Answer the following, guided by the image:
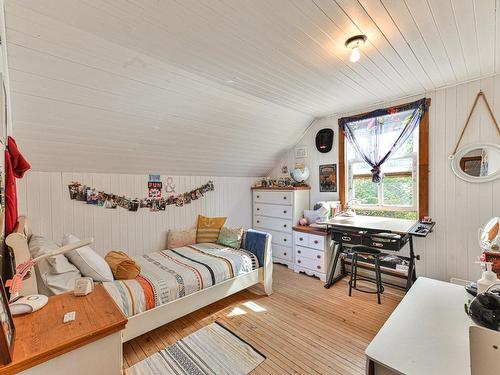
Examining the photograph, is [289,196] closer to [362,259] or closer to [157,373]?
[362,259]

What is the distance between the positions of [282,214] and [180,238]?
1.63 m

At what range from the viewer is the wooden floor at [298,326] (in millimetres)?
1845

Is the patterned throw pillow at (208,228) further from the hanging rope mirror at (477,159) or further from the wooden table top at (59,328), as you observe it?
the hanging rope mirror at (477,159)

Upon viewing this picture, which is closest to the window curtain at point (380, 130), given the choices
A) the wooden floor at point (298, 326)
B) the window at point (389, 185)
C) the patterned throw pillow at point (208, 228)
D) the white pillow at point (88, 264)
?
the window at point (389, 185)

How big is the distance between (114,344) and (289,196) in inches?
120

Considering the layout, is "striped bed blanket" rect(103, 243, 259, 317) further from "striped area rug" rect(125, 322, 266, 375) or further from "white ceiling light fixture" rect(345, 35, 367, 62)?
"white ceiling light fixture" rect(345, 35, 367, 62)

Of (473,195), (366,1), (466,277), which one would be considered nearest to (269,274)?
(466,277)

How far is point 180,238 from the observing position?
340 centimetres

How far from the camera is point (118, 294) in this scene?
185 cm

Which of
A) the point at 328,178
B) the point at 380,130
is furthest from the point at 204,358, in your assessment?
the point at 380,130

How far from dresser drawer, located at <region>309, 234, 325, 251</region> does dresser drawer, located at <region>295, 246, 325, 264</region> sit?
0.21 feet

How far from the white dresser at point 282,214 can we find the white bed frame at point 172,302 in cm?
95

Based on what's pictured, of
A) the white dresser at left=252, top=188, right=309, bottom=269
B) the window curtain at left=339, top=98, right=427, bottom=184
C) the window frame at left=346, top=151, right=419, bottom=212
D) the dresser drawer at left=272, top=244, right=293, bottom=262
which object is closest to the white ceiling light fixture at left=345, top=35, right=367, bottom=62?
the window curtain at left=339, top=98, right=427, bottom=184

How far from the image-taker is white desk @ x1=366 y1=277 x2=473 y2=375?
2.97 ft
